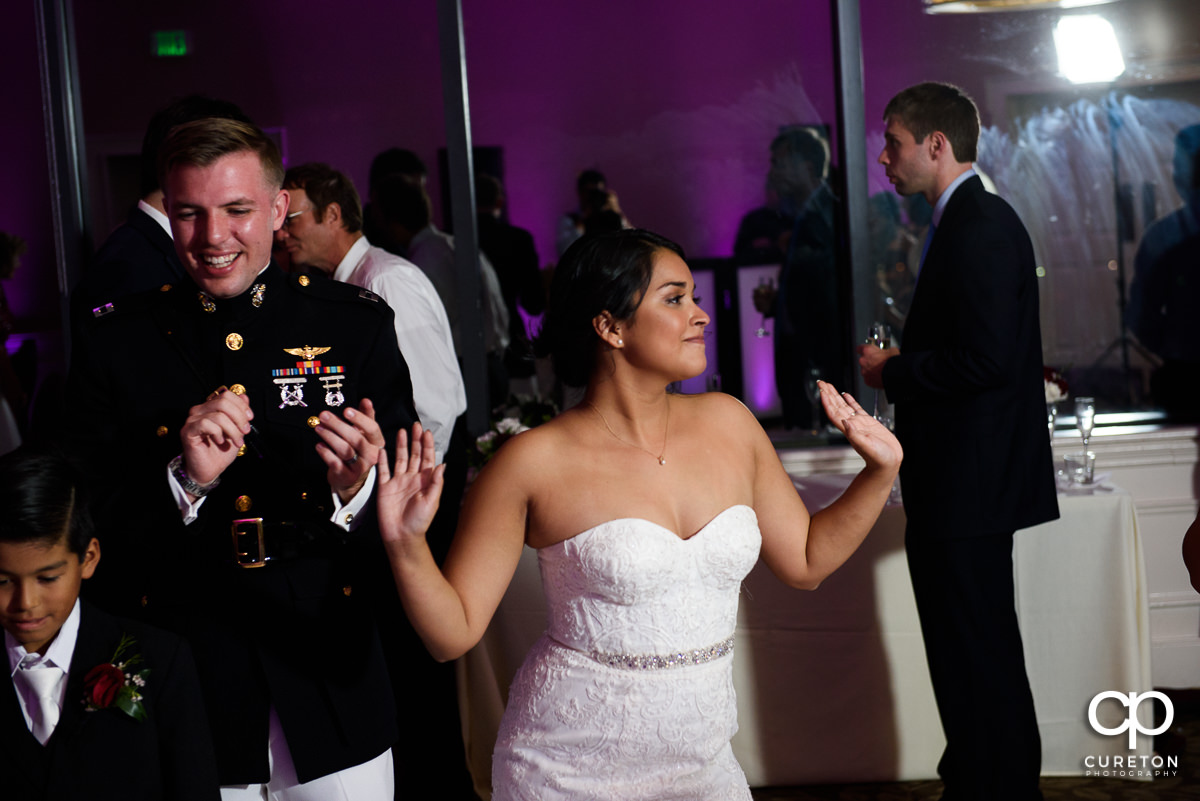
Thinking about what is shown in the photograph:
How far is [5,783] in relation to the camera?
1.74 metres

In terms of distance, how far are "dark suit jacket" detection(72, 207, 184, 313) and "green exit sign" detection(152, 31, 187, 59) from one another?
2.16m

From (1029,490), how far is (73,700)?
2.26 m

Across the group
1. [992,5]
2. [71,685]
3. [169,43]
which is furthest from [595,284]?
[169,43]

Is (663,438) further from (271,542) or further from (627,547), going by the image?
(271,542)

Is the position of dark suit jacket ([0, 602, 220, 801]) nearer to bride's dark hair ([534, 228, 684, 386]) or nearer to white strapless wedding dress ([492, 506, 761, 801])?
white strapless wedding dress ([492, 506, 761, 801])

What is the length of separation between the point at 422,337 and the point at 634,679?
1693 millimetres

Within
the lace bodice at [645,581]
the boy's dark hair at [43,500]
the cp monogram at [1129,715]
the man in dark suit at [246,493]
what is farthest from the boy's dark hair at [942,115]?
the boy's dark hair at [43,500]

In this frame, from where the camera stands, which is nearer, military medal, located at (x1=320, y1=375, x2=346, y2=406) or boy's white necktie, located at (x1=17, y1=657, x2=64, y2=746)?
boy's white necktie, located at (x1=17, y1=657, x2=64, y2=746)

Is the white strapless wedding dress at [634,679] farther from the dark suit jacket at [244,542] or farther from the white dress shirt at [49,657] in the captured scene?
the white dress shirt at [49,657]

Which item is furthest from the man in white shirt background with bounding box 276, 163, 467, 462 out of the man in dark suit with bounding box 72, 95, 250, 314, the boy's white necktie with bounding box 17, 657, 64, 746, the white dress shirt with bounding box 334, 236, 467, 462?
the boy's white necktie with bounding box 17, 657, 64, 746

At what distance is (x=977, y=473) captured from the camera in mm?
2930

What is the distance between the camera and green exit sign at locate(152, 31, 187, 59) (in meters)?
4.58

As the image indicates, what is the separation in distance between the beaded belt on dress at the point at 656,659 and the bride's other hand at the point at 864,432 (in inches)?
17.3

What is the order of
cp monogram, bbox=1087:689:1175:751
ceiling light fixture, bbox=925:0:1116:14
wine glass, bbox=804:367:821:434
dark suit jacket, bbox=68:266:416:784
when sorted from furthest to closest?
wine glass, bbox=804:367:821:434 → ceiling light fixture, bbox=925:0:1116:14 → cp monogram, bbox=1087:689:1175:751 → dark suit jacket, bbox=68:266:416:784
